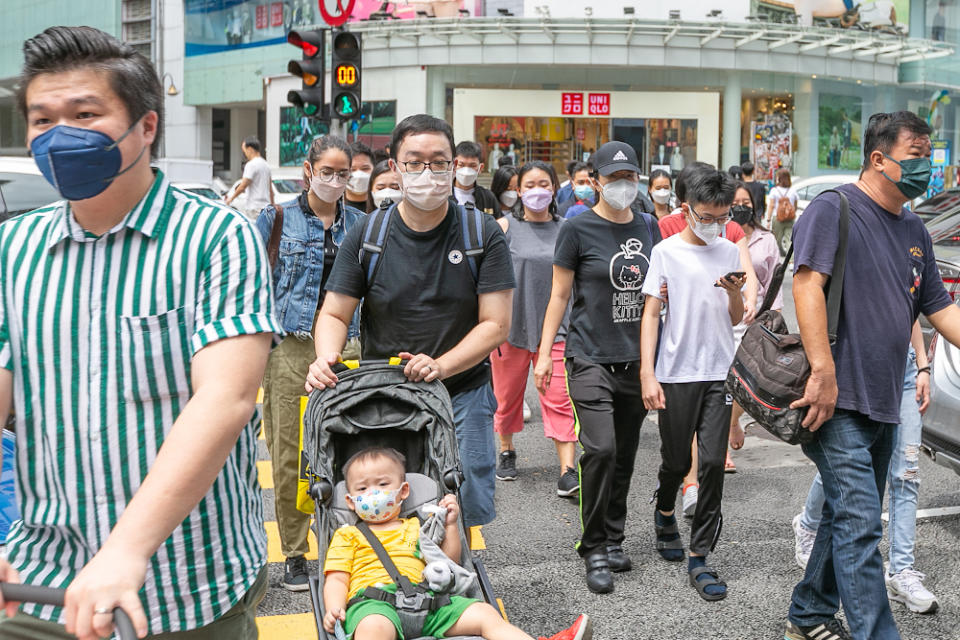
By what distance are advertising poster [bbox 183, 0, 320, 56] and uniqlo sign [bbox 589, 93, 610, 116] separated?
437 inches

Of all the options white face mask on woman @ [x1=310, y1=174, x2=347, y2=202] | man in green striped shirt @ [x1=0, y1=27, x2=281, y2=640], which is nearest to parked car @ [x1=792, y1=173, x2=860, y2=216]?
white face mask on woman @ [x1=310, y1=174, x2=347, y2=202]

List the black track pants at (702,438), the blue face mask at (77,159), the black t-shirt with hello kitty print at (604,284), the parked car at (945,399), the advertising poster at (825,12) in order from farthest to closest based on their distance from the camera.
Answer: the advertising poster at (825,12), the parked car at (945,399), the black t-shirt with hello kitty print at (604,284), the black track pants at (702,438), the blue face mask at (77,159)

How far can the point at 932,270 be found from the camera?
4.11 m

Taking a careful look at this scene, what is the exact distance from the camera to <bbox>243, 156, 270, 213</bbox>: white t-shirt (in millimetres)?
14594

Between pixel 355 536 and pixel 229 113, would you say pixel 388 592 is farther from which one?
pixel 229 113

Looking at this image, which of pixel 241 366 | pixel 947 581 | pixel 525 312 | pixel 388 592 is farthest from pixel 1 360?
pixel 525 312

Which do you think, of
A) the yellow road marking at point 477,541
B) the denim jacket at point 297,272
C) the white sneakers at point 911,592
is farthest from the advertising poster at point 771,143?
the denim jacket at point 297,272

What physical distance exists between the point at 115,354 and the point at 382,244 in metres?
2.25

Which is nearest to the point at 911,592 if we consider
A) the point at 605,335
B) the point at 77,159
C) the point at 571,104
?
the point at 605,335

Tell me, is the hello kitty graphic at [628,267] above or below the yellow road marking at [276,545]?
above

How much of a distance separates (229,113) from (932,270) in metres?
45.8

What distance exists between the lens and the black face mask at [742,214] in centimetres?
739

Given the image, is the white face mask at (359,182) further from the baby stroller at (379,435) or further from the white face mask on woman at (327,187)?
the baby stroller at (379,435)

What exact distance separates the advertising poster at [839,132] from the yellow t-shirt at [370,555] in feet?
109
